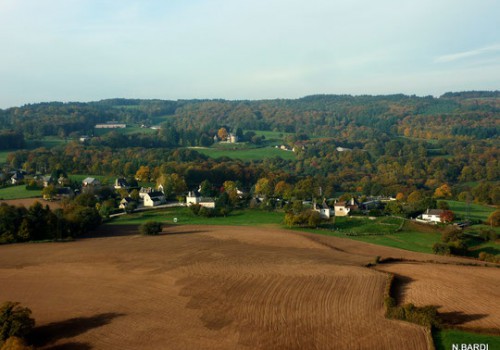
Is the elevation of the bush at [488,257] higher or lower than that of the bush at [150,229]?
lower

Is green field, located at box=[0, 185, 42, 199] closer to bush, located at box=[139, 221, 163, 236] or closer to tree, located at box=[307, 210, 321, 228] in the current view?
bush, located at box=[139, 221, 163, 236]

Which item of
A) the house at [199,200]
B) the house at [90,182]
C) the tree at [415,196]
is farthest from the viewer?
the house at [90,182]

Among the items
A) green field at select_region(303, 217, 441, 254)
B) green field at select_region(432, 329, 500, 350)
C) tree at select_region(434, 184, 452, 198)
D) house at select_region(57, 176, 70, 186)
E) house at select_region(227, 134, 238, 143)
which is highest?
house at select_region(227, 134, 238, 143)

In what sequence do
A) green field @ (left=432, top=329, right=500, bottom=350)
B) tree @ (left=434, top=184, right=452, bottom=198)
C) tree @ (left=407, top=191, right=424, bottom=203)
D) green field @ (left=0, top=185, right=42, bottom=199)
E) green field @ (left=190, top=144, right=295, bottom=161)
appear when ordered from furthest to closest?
green field @ (left=190, top=144, right=295, bottom=161) < tree @ (left=434, top=184, right=452, bottom=198) < tree @ (left=407, top=191, right=424, bottom=203) < green field @ (left=0, top=185, right=42, bottom=199) < green field @ (left=432, top=329, right=500, bottom=350)

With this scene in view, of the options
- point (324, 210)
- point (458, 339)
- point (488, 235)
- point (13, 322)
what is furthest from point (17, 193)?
point (458, 339)

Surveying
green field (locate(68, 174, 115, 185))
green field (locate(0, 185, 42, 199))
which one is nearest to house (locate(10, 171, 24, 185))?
green field (locate(0, 185, 42, 199))

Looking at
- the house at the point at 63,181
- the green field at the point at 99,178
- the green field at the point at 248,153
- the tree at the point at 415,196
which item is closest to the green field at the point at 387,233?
the tree at the point at 415,196

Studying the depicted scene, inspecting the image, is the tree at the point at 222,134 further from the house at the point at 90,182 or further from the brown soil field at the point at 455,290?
the brown soil field at the point at 455,290
